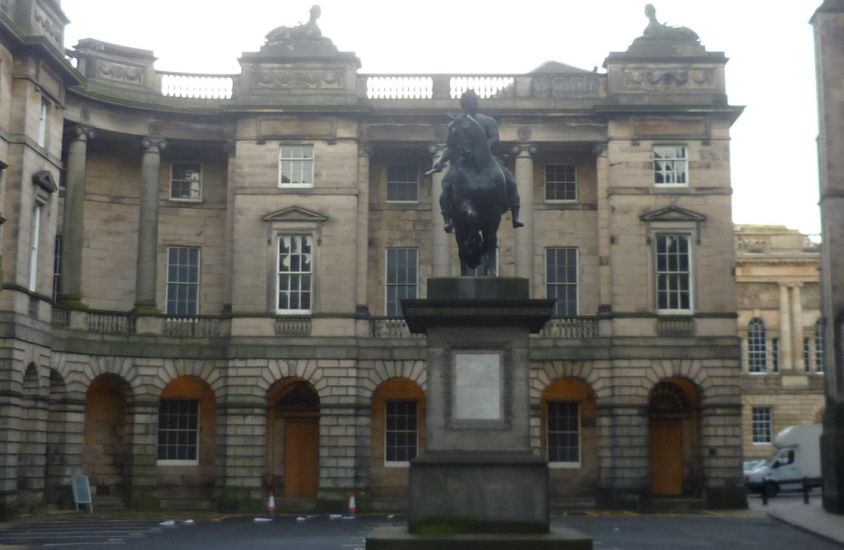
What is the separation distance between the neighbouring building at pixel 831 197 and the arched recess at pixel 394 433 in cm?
1325

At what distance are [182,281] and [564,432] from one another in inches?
558

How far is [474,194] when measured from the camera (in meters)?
17.8

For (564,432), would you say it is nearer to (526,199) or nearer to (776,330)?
(526,199)

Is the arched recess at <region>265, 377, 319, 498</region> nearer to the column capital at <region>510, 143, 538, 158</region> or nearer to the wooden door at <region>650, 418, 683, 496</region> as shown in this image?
the column capital at <region>510, 143, 538, 158</region>

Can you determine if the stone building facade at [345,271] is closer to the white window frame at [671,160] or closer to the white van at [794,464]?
the white window frame at [671,160]

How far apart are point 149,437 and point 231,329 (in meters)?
4.32

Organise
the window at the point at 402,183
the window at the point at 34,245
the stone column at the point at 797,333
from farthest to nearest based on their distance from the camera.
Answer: the stone column at the point at 797,333
the window at the point at 402,183
the window at the point at 34,245

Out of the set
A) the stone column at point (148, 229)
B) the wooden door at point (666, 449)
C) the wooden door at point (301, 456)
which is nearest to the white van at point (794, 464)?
the wooden door at point (666, 449)

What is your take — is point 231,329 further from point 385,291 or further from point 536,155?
point 536,155

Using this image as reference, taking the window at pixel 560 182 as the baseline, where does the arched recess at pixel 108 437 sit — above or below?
below

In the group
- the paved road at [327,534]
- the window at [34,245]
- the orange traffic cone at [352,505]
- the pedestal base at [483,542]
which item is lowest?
the paved road at [327,534]

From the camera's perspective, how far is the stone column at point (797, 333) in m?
72.0

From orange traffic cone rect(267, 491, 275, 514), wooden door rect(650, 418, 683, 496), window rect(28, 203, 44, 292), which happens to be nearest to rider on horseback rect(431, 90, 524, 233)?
window rect(28, 203, 44, 292)

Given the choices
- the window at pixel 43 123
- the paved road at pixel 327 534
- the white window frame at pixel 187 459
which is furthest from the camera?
the white window frame at pixel 187 459
